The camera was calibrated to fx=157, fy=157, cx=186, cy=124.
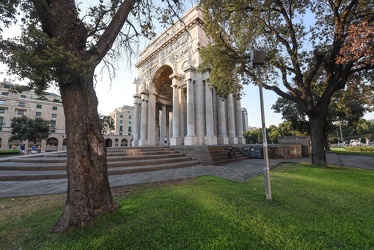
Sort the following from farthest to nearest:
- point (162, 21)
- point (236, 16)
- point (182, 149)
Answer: point (182, 149)
point (236, 16)
point (162, 21)

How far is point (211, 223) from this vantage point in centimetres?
249

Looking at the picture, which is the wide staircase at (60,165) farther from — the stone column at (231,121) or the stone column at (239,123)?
the stone column at (239,123)

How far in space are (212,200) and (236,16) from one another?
860cm

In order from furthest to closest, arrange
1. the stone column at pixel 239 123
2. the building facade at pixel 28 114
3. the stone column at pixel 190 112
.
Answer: the building facade at pixel 28 114 → the stone column at pixel 239 123 → the stone column at pixel 190 112

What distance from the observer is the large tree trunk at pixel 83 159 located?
262 centimetres

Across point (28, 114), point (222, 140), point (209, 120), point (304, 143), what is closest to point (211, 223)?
point (209, 120)

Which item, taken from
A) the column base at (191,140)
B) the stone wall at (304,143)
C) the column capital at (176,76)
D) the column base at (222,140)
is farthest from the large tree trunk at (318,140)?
the column capital at (176,76)

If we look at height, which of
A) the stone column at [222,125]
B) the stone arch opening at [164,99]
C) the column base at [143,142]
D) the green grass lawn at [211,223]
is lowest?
the green grass lawn at [211,223]

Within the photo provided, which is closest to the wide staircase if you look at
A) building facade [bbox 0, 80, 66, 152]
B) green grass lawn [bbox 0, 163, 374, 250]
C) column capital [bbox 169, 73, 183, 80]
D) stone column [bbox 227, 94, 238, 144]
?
green grass lawn [bbox 0, 163, 374, 250]

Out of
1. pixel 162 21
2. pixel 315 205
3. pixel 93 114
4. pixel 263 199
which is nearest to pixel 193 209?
pixel 263 199

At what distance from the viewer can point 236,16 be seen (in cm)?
789

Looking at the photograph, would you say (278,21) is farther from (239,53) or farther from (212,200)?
(212,200)

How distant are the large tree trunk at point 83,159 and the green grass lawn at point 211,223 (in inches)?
11.2

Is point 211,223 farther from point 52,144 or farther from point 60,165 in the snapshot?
point 52,144
